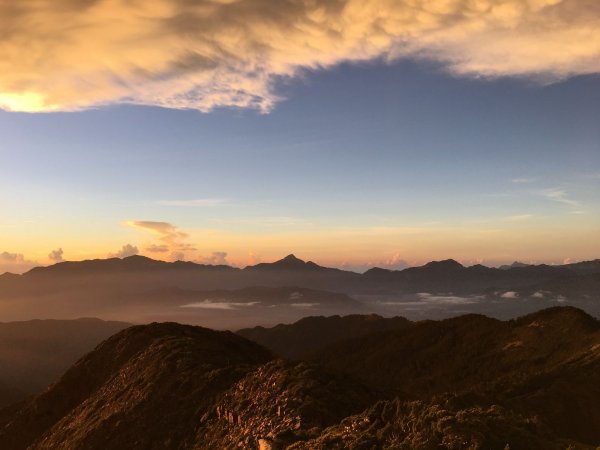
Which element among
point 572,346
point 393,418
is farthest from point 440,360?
point 393,418

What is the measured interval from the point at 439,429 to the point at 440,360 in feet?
352

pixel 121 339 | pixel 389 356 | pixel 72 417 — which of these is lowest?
pixel 389 356

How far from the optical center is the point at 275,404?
31047 mm

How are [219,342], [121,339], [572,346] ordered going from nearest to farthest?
[219,342] < [121,339] < [572,346]

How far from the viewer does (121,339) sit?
68312 millimetres

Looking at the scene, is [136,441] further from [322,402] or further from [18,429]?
[18,429]

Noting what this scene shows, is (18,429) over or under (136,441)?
under

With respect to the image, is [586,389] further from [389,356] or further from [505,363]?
[389,356]

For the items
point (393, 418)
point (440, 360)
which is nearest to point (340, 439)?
point (393, 418)

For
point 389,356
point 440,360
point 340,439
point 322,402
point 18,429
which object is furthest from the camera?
point 389,356

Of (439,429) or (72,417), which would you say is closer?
(439,429)

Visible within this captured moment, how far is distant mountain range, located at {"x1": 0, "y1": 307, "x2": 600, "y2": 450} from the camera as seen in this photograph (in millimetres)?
21406

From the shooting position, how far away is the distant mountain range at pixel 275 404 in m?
21.4

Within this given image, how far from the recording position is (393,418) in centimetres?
2281
